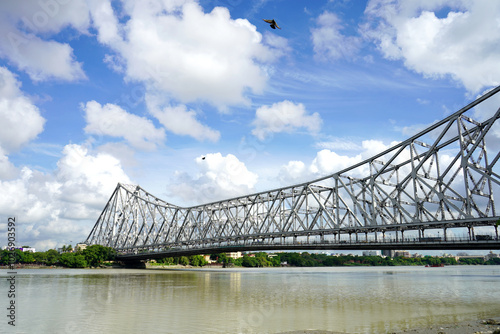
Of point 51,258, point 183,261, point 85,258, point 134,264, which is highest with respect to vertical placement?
point 85,258

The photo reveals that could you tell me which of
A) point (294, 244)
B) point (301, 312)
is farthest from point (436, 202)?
point (301, 312)

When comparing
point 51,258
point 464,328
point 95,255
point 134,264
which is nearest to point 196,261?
point 134,264

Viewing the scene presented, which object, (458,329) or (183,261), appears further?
(183,261)

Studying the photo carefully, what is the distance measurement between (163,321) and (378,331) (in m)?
11.5

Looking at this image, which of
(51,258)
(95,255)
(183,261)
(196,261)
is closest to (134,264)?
(95,255)

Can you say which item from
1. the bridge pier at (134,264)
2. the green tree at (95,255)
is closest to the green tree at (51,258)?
the green tree at (95,255)

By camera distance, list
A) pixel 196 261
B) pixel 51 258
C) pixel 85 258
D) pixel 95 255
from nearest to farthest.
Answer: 1. pixel 85 258
2. pixel 95 255
3. pixel 51 258
4. pixel 196 261

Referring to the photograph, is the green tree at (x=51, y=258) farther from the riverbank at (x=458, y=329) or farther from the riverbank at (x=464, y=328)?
the riverbank at (x=464, y=328)

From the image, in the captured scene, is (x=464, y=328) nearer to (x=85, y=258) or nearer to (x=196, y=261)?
(x=85, y=258)

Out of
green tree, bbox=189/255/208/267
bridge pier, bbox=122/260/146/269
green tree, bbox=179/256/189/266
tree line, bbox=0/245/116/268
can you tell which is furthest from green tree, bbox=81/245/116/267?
green tree, bbox=179/256/189/266

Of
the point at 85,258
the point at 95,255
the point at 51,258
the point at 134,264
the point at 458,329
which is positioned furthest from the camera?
the point at 51,258

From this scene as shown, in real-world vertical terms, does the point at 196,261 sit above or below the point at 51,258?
below

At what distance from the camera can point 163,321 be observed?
2175 centimetres

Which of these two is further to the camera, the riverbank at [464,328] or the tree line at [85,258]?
the tree line at [85,258]
